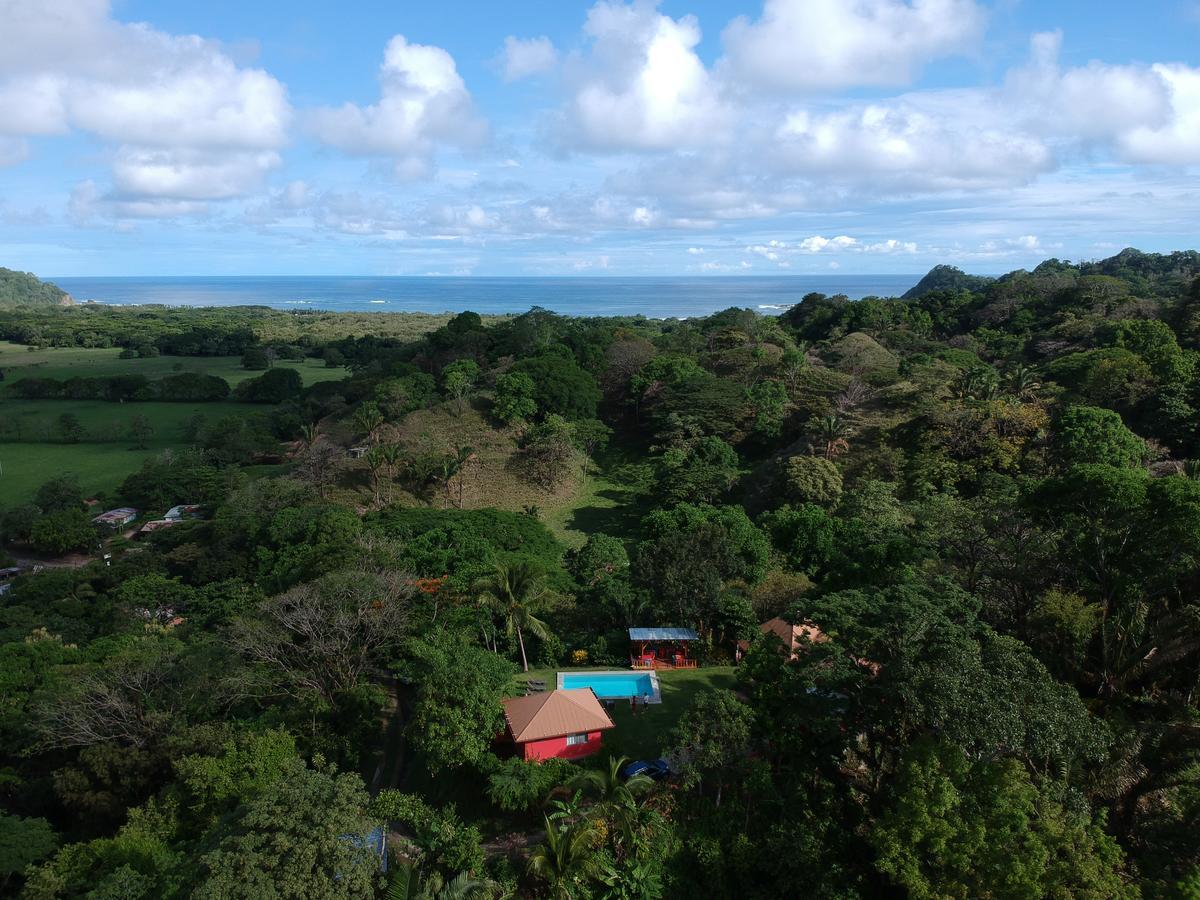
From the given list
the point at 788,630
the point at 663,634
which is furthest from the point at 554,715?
the point at 788,630

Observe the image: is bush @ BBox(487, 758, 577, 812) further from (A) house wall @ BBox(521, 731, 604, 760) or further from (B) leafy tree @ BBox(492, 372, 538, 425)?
(B) leafy tree @ BBox(492, 372, 538, 425)

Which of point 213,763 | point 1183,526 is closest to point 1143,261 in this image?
point 1183,526

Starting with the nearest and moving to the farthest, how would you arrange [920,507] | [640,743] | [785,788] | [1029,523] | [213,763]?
[785,788] < [213,763] < [640,743] < [1029,523] < [920,507]

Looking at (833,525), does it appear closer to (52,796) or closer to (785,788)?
(785,788)

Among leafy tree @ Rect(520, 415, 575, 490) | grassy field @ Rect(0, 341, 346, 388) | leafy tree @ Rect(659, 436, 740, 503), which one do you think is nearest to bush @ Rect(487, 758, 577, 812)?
leafy tree @ Rect(659, 436, 740, 503)

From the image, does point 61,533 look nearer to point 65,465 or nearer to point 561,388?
point 65,465
